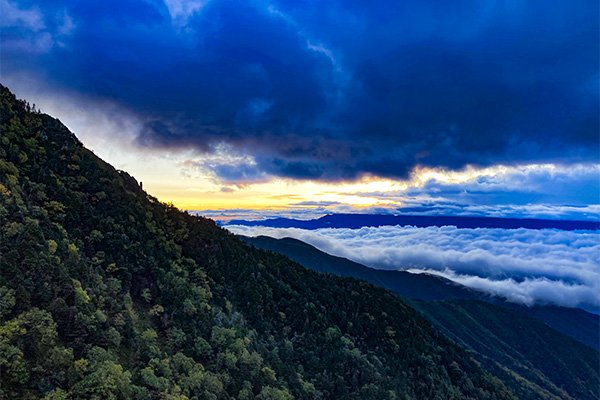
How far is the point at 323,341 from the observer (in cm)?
19262

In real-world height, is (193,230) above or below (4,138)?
below

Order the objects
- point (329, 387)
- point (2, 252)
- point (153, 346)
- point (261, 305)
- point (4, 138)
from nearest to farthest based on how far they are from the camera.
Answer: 1. point (2, 252)
2. point (153, 346)
3. point (4, 138)
4. point (329, 387)
5. point (261, 305)

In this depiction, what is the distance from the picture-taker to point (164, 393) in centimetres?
10044

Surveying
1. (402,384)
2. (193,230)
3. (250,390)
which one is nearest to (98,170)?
(193,230)

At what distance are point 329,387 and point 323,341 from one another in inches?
1003

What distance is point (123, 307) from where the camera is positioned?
12294 centimetres

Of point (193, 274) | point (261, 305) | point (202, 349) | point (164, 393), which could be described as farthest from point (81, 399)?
point (261, 305)

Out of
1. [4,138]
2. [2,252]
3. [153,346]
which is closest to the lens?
[2,252]

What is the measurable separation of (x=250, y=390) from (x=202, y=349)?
64.9 ft

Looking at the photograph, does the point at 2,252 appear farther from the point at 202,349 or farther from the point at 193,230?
the point at 193,230

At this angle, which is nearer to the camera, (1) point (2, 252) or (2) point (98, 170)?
(1) point (2, 252)

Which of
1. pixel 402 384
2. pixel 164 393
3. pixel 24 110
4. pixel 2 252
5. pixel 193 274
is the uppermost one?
pixel 24 110

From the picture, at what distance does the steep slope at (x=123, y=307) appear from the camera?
8962 cm

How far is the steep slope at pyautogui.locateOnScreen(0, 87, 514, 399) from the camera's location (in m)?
89.6
